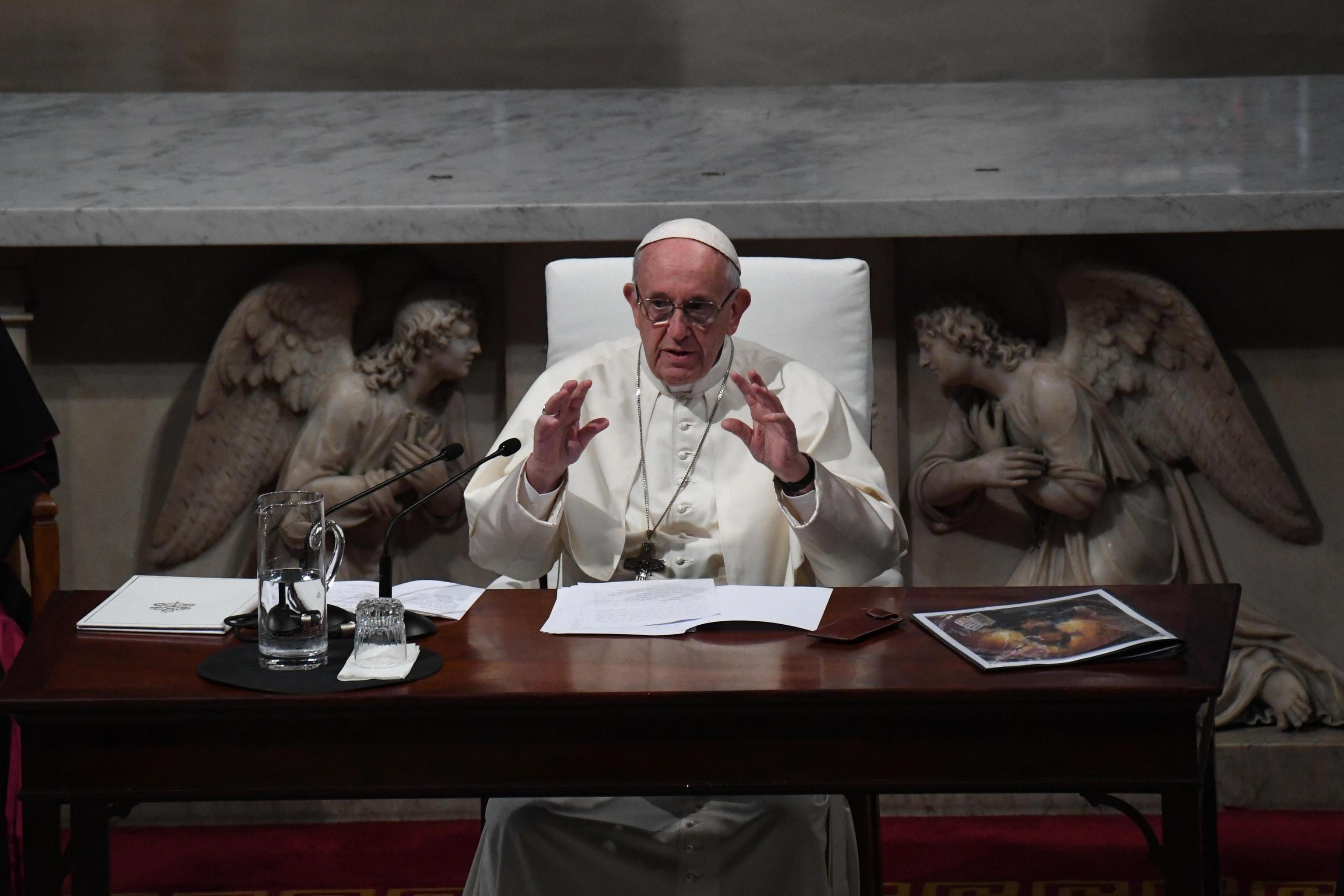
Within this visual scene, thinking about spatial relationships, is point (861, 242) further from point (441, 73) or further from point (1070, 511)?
point (441, 73)

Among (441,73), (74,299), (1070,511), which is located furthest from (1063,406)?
(74,299)

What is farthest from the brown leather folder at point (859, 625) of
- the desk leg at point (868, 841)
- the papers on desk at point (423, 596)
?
the desk leg at point (868, 841)

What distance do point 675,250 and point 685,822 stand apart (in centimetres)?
103

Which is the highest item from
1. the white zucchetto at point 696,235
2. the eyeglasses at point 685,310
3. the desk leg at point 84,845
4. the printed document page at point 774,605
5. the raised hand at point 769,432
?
the white zucchetto at point 696,235

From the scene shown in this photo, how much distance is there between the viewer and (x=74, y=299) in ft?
13.2

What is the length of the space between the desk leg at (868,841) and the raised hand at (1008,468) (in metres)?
1.23

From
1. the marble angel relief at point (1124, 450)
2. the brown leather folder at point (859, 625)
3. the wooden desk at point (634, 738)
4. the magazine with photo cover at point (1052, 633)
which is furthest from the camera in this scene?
the marble angel relief at point (1124, 450)

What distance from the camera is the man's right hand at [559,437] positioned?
8.21 ft

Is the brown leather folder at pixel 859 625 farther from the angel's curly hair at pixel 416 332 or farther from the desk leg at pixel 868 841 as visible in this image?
the angel's curly hair at pixel 416 332

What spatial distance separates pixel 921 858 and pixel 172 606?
6.10 feet

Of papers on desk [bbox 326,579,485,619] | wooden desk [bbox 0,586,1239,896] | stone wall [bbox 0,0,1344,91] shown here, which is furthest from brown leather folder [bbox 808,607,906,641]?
stone wall [bbox 0,0,1344,91]

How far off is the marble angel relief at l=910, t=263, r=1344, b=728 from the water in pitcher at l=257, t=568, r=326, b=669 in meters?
2.18

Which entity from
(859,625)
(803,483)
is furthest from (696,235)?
(859,625)

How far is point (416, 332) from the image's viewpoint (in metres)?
3.82
